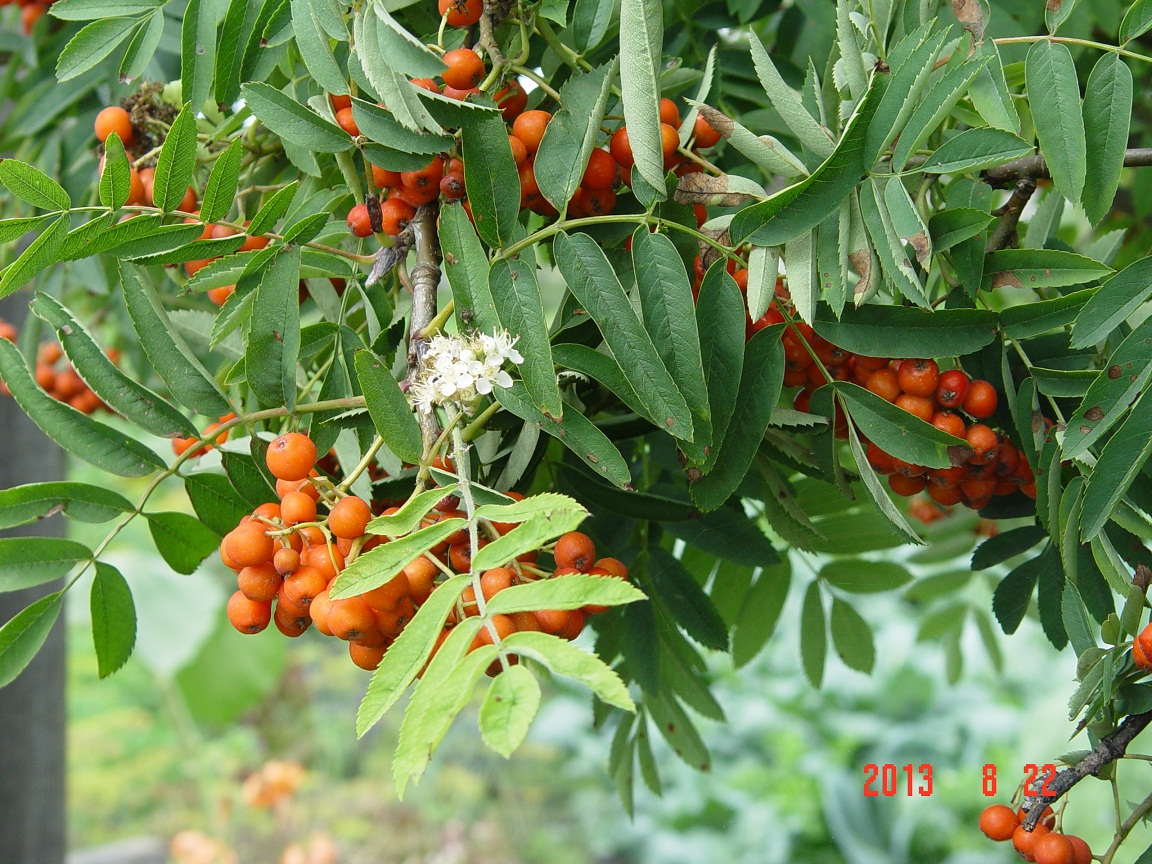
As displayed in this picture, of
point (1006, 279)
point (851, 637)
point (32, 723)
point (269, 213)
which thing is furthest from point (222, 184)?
point (32, 723)

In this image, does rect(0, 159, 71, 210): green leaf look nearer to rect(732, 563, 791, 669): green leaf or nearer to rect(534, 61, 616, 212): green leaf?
rect(534, 61, 616, 212): green leaf

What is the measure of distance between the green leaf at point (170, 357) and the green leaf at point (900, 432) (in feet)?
1.19

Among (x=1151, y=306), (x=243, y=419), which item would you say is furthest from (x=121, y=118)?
(x=1151, y=306)

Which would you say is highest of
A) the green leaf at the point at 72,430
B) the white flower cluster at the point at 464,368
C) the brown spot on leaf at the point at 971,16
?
the brown spot on leaf at the point at 971,16

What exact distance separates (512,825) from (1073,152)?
3.08m

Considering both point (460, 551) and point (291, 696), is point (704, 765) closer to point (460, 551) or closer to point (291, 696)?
point (460, 551)

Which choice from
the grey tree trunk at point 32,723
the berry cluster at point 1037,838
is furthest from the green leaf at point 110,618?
the grey tree trunk at point 32,723

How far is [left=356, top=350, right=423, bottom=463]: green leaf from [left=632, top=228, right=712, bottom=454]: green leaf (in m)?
0.13

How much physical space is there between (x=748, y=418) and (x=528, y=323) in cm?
14

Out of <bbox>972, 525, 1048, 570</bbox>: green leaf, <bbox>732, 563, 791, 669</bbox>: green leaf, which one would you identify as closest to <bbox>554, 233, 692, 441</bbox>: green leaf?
<bbox>972, 525, 1048, 570</bbox>: green leaf

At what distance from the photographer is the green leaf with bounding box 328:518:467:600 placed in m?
0.41

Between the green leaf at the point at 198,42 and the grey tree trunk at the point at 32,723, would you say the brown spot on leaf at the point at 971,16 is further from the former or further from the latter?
the grey tree trunk at the point at 32,723

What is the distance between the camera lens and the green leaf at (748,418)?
0.53m

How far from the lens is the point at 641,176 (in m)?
0.51
